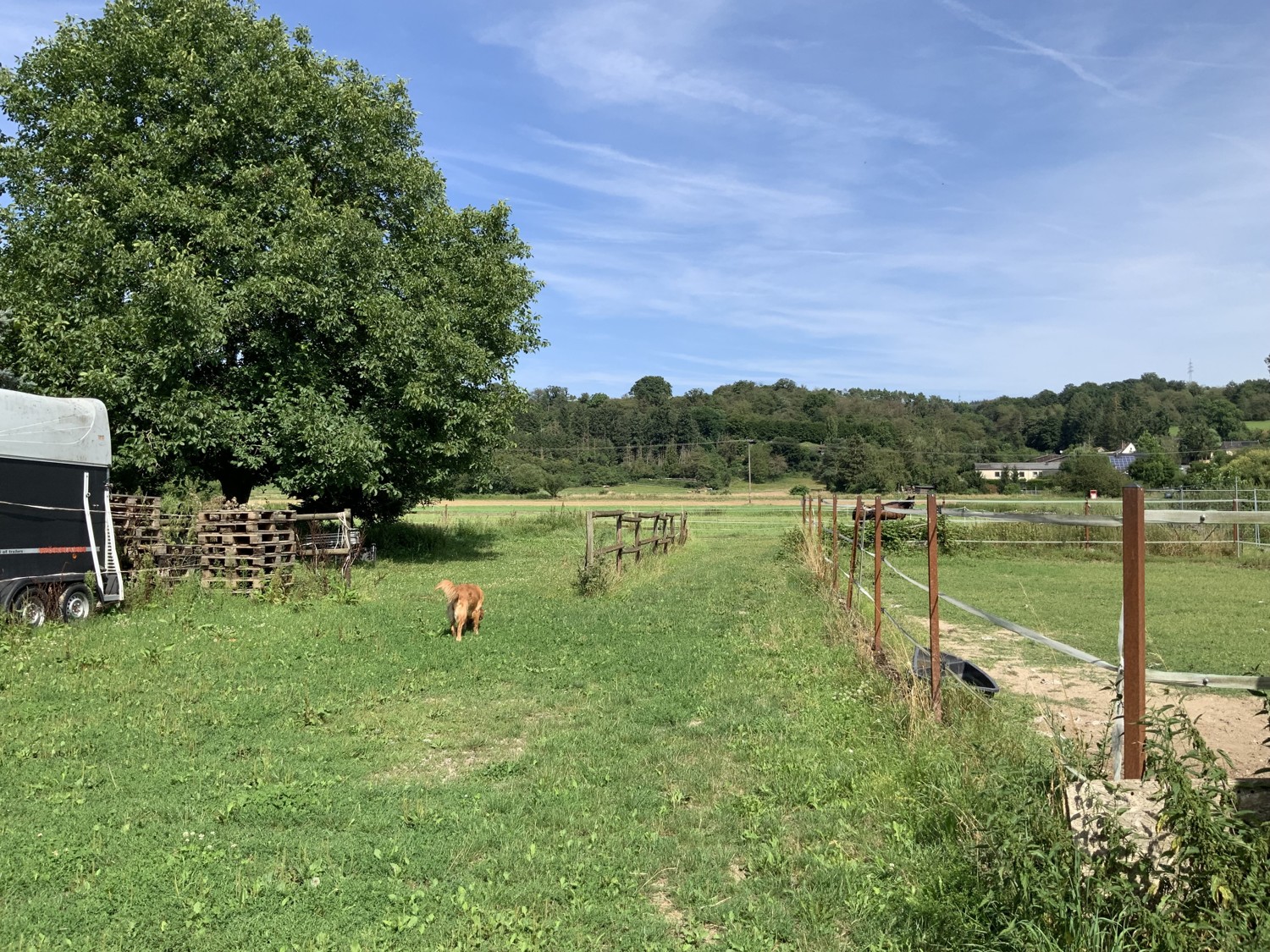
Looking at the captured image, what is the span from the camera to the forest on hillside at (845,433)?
282 feet

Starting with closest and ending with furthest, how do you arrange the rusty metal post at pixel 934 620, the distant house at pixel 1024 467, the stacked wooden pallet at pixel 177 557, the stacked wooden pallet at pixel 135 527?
the rusty metal post at pixel 934 620 → the stacked wooden pallet at pixel 135 527 → the stacked wooden pallet at pixel 177 557 → the distant house at pixel 1024 467

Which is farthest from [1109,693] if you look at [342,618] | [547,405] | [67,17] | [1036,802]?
[547,405]

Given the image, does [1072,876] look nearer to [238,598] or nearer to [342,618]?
[342,618]

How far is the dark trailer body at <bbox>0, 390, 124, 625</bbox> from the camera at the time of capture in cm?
954

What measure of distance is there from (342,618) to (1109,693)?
855 centimetres

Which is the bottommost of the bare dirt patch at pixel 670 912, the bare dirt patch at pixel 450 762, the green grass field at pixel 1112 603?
the green grass field at pixel 1112 603

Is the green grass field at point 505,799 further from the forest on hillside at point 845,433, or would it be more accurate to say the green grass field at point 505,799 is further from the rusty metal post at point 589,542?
the forest on hillside at point 845,433

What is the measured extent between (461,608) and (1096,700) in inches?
254

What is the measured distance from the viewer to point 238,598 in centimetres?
1210

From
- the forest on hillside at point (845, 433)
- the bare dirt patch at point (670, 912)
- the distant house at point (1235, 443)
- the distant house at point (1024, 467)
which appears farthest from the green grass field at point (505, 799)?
the distant house at point (1235, 443)

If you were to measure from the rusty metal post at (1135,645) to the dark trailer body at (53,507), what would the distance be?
34.7ft

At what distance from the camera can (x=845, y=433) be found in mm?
111188

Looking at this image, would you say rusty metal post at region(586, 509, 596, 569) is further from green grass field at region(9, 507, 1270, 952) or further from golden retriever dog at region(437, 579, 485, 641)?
green grass field at region(9, 507, 1270, 952)

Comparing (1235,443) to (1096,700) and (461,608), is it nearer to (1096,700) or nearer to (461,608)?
(1096,700)
